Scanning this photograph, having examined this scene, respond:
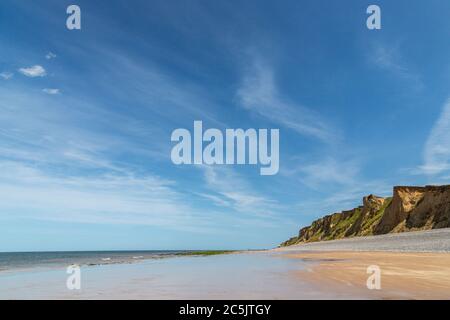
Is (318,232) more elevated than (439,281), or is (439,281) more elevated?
(439,281)

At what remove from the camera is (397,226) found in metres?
77.2
